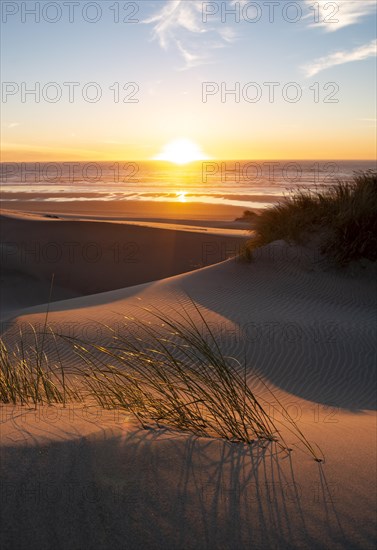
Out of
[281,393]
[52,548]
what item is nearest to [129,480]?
[52,548]

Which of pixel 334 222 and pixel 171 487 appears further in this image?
pixel 334 222

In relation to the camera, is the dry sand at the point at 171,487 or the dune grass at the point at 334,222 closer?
the dry sand at the point at 171,487

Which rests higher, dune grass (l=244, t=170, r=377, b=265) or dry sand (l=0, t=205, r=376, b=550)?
dune grass (l=244, t=170, r=377, b=265)

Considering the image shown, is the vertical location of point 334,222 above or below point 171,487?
above

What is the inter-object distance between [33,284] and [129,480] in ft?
43.8

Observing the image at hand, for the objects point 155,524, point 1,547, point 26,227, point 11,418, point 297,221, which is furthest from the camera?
point 26,227

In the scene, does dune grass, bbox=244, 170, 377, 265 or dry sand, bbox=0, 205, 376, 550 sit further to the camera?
dune grass, bbox=244, 170, 377, 265

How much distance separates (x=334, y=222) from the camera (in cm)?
1040

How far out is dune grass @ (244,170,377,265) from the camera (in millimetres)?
10117

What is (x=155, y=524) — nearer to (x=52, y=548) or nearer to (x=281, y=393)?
(x=52, y=548)

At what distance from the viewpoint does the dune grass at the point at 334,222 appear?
10.1 meters

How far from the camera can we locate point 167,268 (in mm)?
16438

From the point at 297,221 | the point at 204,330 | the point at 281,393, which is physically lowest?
the point at 281,393

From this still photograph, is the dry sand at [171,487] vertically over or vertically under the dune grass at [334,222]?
under
